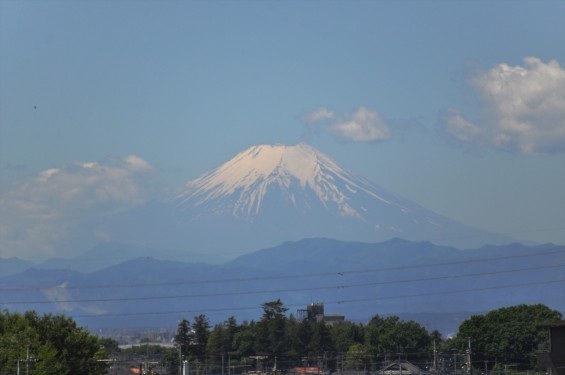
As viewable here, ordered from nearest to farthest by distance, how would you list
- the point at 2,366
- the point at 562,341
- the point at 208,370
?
the point at 562,341
the point at 2,366
the point at 208,370

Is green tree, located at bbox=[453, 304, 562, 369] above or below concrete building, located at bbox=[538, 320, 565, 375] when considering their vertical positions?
above

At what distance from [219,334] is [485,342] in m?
43.4

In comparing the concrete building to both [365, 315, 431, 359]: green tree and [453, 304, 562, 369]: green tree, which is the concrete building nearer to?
[453, 304, 562, 369]: green tree

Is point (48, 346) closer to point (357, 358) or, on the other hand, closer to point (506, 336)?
point (506, 336)

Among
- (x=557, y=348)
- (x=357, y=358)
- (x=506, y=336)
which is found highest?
(x=506, y=336)

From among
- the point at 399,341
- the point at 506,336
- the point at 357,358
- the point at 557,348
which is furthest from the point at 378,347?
the point at 557,348

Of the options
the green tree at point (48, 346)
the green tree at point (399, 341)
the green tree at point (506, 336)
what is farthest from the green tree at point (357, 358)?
the green tree at point (48, 346)

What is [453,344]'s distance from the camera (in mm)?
180375

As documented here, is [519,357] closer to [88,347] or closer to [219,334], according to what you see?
[219,334]

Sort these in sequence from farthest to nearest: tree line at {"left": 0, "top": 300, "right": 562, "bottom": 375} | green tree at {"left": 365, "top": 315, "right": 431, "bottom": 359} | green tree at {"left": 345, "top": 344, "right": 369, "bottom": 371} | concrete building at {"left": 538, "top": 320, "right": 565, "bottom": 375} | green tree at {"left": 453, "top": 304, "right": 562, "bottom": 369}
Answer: green tree at {"left": 345, "top": 344, "right": 369, "bottom": 371} → green tree at {"left": 365, "top": 315, "right": 431, "bottom": 359} → tree line at {"left": 0, "top": 300, "right": 562, "bottom": 375} → green tree at {"left": 453, "top": 304, "right": 562, "bottom": 369} → concrete building at {"left": 538, "top": 320, "right": 565, "bottom": 375}

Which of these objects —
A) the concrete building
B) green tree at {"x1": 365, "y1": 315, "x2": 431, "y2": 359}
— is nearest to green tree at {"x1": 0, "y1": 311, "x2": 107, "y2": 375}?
the concrete building

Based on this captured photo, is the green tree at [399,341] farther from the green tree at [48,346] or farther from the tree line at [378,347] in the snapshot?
the green tree at [48,346]

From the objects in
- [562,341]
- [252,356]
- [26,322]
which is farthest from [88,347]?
[252,356]

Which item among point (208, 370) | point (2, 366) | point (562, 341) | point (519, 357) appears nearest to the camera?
point (562, 341)
